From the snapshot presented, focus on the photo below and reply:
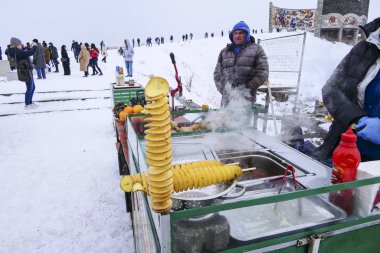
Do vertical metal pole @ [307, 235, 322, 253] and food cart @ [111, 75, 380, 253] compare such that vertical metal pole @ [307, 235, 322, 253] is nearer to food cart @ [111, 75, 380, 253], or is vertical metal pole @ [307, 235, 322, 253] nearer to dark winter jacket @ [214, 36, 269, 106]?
food cart @ [111, 75, 380, 253]

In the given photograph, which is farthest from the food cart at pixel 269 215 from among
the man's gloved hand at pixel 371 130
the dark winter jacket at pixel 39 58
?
the dark winter jacket at pixel 39 58

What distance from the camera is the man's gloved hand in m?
1.71

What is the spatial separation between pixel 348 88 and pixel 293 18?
32.3m

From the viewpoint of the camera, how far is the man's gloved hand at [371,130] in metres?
1.71

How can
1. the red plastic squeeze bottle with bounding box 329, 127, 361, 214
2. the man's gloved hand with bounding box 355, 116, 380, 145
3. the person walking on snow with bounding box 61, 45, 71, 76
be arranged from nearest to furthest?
the red plastic squeeze bottle with bounding box 329, 127, 361, 214 < the man's gloved hand with bounding box 355, 116, 380, 145 < the person walking on snow with bounding box 61, 45, 71, 76

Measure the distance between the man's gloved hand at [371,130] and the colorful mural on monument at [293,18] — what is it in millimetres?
31765

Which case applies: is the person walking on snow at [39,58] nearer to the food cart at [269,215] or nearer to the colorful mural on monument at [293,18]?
the food cart at [269,215]

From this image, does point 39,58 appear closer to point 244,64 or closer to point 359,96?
point 244,64

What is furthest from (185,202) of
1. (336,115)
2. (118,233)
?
(118,233)

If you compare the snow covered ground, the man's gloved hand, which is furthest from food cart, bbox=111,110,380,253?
the snow covered ground

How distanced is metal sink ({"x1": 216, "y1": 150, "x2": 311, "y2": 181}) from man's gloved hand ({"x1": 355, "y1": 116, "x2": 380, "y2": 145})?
549 millimetres

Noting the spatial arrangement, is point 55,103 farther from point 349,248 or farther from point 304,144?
point 349,248

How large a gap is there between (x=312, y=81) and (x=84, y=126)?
37.4ft

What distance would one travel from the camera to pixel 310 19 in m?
30.1
